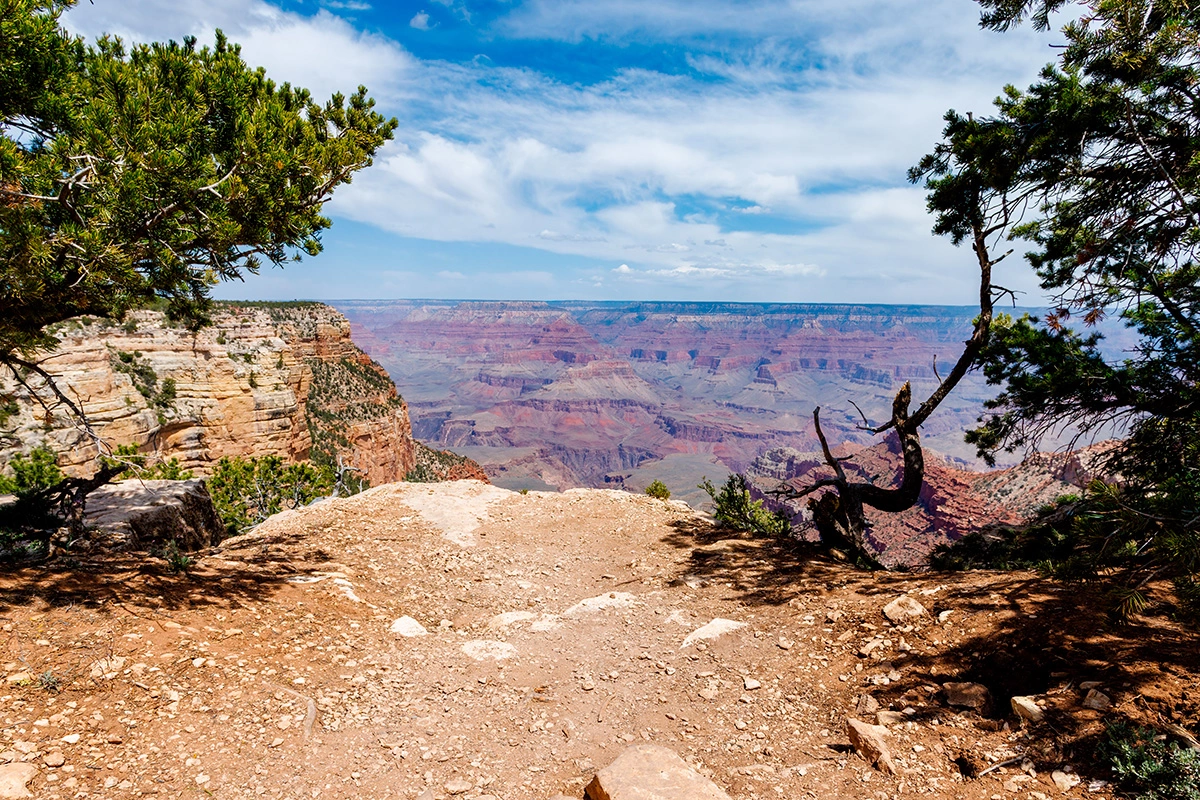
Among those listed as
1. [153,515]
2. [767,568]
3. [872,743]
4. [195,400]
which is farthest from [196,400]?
[872,743]

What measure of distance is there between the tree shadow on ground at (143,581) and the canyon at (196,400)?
2.64m

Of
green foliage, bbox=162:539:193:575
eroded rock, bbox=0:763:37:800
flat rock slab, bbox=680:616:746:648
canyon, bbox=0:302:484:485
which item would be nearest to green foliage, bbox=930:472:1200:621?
flat rock slab, bbox=680:616:746:648

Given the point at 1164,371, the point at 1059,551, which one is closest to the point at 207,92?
the point at 1164,371

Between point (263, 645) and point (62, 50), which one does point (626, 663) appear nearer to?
point (263, 645)

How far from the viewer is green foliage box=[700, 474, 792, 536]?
12.0m

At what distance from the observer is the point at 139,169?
484cm

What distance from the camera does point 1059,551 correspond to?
300 inches

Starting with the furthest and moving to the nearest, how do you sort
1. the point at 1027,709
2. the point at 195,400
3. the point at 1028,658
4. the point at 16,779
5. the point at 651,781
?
the point at 195,400, the point at 1028,658, the point at 1027,709, the point at 651,781, the point at 16,779

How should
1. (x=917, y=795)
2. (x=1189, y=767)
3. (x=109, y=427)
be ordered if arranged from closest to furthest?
(x=1189, y=767) → (x=917, y=795) → (x=109, y=427)

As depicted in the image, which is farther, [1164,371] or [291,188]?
[1164,371]

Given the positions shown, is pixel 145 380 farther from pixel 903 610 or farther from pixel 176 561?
pixel 903 610

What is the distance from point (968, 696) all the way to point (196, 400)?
38.9 metres

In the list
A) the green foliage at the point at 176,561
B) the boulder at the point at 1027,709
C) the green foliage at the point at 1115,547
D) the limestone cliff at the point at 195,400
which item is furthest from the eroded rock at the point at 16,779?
the limestone cliff at the point at 195,400

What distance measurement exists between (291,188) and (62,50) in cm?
268
